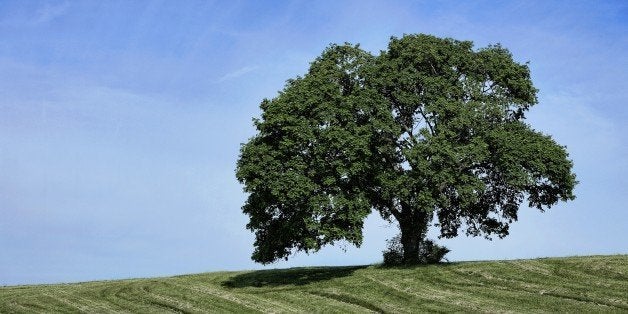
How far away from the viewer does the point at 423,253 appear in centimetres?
6344

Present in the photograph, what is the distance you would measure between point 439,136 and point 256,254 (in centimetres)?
1687

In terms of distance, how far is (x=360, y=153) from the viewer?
56875 mm

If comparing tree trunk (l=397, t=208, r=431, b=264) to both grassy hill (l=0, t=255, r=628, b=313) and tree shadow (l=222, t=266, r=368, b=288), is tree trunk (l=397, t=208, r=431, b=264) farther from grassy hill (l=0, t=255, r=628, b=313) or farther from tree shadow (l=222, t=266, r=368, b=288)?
tree shadow (l=222, t=266, r=368, b=288)

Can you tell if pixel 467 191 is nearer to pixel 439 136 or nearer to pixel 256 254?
pixel 439 136

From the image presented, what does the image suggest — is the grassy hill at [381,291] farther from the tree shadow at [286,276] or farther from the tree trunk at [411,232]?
the tree trunk at [411,232]

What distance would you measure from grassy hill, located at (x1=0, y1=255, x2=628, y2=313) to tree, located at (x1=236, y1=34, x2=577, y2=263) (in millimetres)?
3896

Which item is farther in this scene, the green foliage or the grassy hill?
the green foliage

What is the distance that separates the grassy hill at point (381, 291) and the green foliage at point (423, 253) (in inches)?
93.4

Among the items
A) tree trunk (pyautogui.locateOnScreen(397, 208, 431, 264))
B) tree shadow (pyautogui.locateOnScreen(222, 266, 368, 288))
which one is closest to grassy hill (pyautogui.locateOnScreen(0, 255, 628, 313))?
tree shadow (pyautogui.locateOnScreen(222, 266, 368, 288))

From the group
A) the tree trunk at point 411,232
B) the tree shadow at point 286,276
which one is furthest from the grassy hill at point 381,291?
the tree trunk at point 411,232

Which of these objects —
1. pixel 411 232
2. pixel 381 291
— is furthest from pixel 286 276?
pixel 381 291

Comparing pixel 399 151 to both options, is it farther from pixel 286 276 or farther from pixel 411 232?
pixel 286 276

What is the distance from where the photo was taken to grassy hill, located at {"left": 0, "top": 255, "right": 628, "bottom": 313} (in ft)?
150

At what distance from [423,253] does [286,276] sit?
38.1 feet
